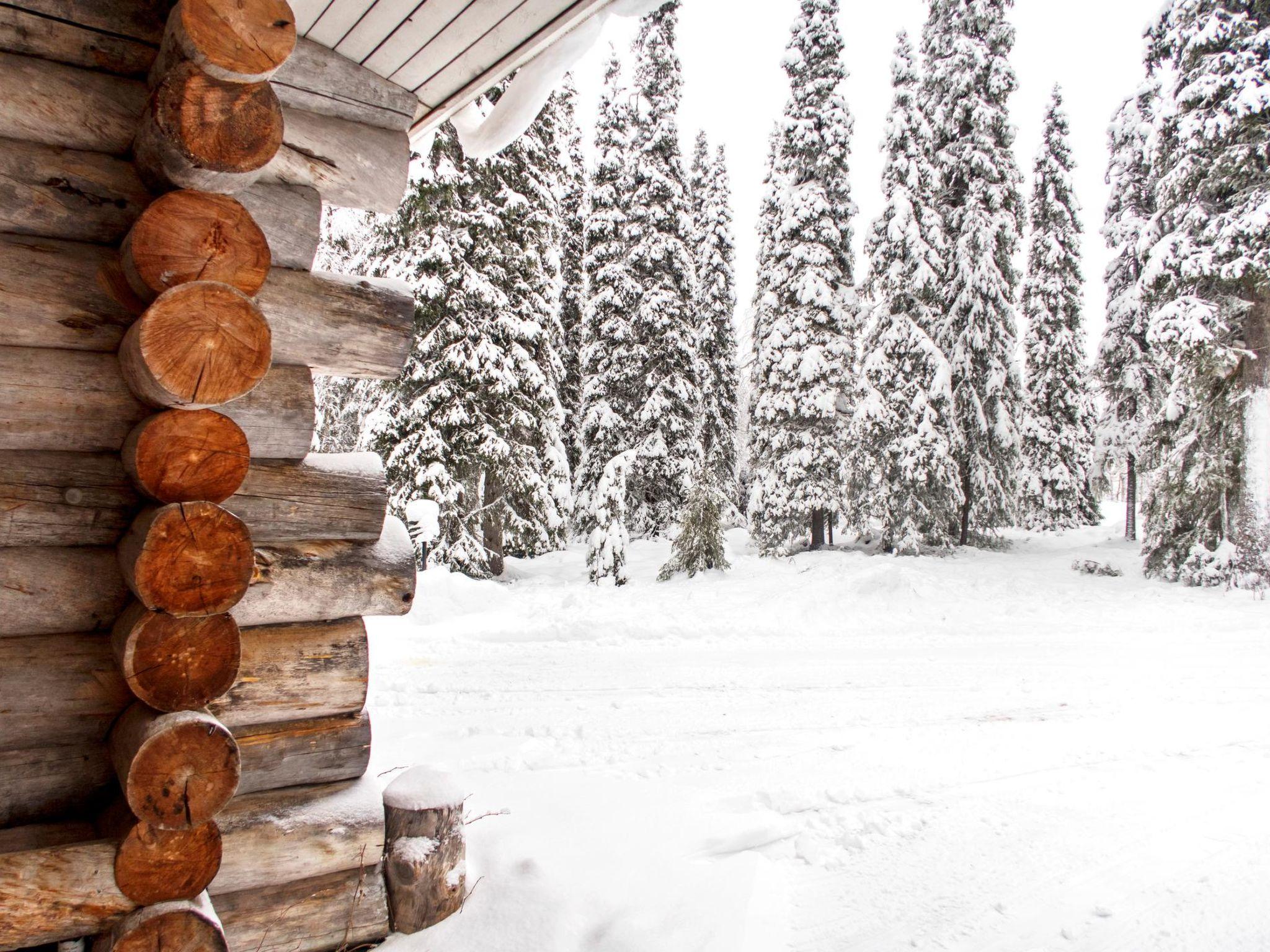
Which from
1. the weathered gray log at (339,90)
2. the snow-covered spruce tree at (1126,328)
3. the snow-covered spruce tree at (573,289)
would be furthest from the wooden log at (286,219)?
the snow-covered spruce tree at (1126,328)

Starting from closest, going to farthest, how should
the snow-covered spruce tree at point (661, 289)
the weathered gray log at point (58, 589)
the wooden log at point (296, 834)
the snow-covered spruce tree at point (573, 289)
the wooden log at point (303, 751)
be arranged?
the weathered gray log at point (58, 589)
the wooden log at point (296, 834)
the wooden log at point (303, 751)
the snow-covered spruce tree at point (661, 289)
the snow-covered spruce tree at point (573, 289)

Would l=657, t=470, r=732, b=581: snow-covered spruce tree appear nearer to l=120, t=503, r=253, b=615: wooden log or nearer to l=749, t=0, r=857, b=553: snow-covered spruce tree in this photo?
l=749, t=0, r=857, b=553: snow-covered spruce tree

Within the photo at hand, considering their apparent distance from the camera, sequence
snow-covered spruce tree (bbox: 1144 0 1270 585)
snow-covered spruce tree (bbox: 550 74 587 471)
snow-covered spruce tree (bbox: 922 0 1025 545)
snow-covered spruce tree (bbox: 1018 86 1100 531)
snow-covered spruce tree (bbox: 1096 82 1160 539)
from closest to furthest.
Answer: snow-covered spruce tree (bbox: 1144 0 1270 585), snow-covered spruce tree (bbox: 922 0 1025 545), snow-covered spruce tree (bbox: 1096 82 1160 539), snow-covered spruce tree (bbox: 550 74 587 471), snow-covered spruce tree (bbox: 1018 86 1100 531)

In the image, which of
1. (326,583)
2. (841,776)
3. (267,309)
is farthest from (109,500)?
(841,776)

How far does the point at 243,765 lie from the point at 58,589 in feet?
3.04

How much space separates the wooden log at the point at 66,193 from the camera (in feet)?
7.24

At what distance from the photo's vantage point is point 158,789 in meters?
1.99

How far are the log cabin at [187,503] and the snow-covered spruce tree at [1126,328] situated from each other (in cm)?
2251

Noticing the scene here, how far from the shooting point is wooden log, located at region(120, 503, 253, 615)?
2.03 m

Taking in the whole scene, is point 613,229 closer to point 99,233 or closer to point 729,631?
point 729,631

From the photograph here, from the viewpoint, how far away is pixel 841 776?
4.26 m

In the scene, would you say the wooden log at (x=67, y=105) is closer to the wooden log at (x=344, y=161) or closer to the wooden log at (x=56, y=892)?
the wooden log at (x=344, y=161)

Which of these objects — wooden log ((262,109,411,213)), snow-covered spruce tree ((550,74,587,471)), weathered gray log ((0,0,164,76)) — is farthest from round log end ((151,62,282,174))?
snow-covered spruce tree ((550,74,587,471))

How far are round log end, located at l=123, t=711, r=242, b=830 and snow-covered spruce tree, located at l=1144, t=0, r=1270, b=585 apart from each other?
14735 millimetres
